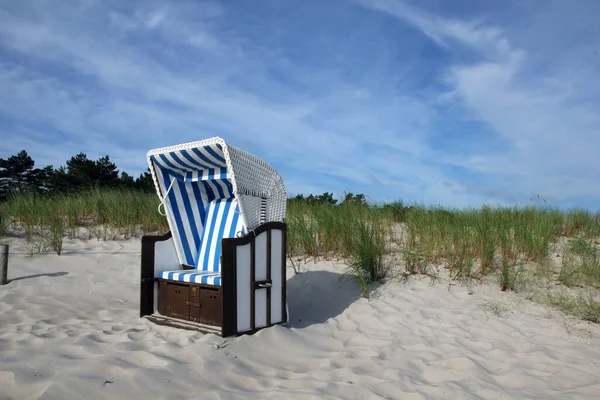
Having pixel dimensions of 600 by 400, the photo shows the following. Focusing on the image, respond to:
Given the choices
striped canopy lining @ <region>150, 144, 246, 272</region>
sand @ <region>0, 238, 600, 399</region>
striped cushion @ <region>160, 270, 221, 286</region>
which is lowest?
sand @ <region>0, 238, 600, 399</region>

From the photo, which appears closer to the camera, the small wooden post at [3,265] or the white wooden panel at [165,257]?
the white wooden panel at [165,257]

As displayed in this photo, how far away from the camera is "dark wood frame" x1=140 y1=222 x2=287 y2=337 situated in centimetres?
436

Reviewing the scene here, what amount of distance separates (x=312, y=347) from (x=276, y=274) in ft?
2.80

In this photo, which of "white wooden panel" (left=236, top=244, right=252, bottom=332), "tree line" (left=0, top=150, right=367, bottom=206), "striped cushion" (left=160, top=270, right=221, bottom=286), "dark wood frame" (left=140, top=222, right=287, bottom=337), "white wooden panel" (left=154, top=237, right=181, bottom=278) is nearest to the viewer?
"dark wood frame" (left=140, top=222, right=287, bottom=337)

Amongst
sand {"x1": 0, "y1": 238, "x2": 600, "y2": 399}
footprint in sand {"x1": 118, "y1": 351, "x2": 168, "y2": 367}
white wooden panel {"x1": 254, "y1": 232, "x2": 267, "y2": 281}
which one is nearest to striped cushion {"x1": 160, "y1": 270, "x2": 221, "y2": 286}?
white wooden panel {"x1": 254, "y1": 232, "x2": 267, "y2": 281}

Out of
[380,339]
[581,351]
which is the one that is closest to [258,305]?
[380,339]

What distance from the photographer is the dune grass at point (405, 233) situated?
664 cm

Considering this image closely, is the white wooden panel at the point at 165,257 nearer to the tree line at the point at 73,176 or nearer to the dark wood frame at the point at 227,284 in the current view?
the dark wood frame at the point at 227,284

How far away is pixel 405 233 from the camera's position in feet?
27.9

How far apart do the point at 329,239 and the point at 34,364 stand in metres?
5.12

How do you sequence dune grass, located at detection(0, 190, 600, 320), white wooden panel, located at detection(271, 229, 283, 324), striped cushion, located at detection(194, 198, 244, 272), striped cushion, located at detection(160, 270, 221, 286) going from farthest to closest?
dune grass, located at detection(0, 190, 600, 320), striped cushion, located at detection(194, 198, 244, 272), white wooden panel, located at detection(271, 229, 283, 324), striped cushion, located at detection(160, 270, 221, 286)

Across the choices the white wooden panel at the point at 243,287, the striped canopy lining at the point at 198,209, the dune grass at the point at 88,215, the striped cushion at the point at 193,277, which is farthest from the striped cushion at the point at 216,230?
the dune grass at the point at 88,215

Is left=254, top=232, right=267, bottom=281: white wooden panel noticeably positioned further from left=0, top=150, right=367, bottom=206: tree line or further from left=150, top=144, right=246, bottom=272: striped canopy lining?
left=0, top=150, right=367, bottom=206: tree line

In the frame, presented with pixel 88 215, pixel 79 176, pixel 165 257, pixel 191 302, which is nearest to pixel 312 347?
pixel 191 302
